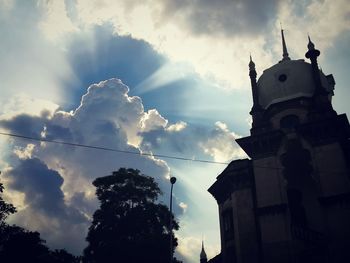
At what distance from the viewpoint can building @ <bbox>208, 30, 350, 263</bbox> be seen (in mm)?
28953

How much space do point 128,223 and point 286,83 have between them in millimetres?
22198

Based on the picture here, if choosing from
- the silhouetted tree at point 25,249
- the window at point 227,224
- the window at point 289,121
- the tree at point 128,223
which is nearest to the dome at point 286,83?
the window at point 289,121

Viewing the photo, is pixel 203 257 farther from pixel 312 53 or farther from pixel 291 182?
pixel 312 53

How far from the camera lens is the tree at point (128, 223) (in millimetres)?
36812

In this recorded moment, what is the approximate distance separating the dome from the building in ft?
0.34

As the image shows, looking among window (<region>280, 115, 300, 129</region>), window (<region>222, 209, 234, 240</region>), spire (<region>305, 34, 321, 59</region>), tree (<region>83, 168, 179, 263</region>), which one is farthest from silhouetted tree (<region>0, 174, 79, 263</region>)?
spire (<region>305, 34, 321, 59</region>)

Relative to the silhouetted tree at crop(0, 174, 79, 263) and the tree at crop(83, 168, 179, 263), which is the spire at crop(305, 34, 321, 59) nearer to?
the tree at crop(83, 168, 179, 263)

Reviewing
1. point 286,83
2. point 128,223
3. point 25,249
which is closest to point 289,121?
point 286,83

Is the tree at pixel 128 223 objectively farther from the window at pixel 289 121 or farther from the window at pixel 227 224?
the window at pixel 289 121

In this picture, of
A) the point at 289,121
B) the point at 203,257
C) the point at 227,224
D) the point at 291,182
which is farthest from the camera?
the point at 203,257

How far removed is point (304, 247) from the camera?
29.0 metres

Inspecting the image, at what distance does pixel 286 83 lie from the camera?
126 ft

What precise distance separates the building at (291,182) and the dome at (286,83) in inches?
4.0

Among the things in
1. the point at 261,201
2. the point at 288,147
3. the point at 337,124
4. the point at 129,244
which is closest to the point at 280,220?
the point at 261,201
